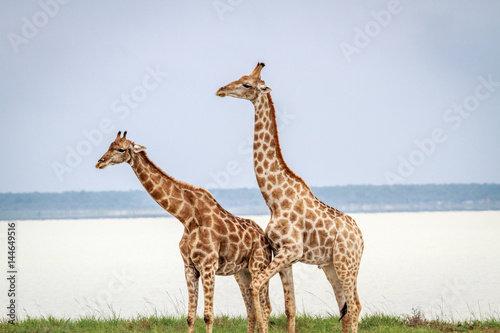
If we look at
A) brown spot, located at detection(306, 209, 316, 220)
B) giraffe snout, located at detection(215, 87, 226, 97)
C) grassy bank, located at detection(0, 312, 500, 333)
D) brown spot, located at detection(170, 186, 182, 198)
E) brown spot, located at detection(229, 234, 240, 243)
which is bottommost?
grassy bank, located at detection(0, 312, 500, 333)

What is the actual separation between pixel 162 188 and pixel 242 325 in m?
2.93

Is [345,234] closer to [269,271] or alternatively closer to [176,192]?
[269,271]

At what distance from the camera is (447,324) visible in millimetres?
8836

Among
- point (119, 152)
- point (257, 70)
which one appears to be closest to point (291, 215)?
point (257, 70)

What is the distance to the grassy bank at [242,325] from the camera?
8.44 m

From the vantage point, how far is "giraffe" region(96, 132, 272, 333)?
6371 mm

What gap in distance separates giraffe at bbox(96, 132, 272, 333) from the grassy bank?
2.00 meters

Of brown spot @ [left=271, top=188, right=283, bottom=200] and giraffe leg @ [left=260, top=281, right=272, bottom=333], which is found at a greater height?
brown spot @ [left=271, top=188, right=283, bottom=200]

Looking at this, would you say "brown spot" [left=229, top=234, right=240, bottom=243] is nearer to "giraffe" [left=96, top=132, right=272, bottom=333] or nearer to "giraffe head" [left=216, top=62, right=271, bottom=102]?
"giraffe" [left=96, top=132, right=272, bottom=333]

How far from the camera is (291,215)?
21.7ft

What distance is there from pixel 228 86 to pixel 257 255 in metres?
1.85

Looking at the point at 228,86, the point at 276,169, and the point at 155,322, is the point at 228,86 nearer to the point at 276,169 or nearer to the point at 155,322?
the point at 276,169

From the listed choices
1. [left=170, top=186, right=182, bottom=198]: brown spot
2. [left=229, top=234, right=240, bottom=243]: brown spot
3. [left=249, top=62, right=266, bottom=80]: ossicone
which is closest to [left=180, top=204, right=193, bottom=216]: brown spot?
[left=170, top=186, right=182, bottom=198]: brown spot

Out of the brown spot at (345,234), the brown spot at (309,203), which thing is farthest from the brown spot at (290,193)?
the brown spot at (345,234)
